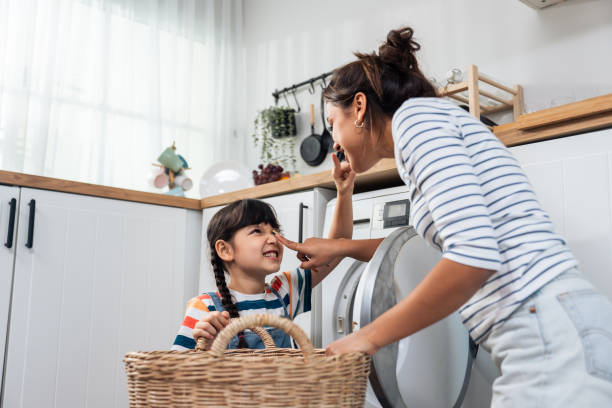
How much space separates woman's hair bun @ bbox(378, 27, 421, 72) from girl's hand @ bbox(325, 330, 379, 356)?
490 mm

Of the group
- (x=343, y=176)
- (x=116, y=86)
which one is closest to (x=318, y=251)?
(x=343, y=176)

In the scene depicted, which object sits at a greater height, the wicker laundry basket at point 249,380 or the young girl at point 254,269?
the young girl at point 254,269

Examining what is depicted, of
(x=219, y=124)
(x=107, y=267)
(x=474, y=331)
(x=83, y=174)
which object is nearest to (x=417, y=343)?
(x=474, y=331)

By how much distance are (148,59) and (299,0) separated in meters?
0.90

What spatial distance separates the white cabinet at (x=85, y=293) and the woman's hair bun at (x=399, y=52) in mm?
1381

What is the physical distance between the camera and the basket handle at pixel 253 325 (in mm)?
729

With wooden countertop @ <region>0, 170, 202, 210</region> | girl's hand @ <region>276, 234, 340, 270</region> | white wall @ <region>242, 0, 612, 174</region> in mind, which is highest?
white wall @ <region>242, 0, 612, 174</region>

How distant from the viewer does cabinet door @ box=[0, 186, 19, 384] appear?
1781 millimetres

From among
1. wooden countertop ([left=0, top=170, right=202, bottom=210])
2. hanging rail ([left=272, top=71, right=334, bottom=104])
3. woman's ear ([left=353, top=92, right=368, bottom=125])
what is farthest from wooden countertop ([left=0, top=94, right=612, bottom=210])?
hanging rail ([left=272, top=71, right=334, bottom=104])

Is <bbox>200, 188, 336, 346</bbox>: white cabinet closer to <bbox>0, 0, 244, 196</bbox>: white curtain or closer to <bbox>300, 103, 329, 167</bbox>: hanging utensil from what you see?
<bbox>300, 103, 329, 167</bbox>: hanging utensil

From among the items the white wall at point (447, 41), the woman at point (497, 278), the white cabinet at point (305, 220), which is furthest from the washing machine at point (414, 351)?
the white wall at point (447, 41)

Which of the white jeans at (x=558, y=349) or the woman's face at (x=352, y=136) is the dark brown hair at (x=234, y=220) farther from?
the white jeans at (x=558, y=349)

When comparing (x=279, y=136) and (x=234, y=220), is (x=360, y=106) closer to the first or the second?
(x=234, y=220)

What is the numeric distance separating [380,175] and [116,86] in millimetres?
1817
